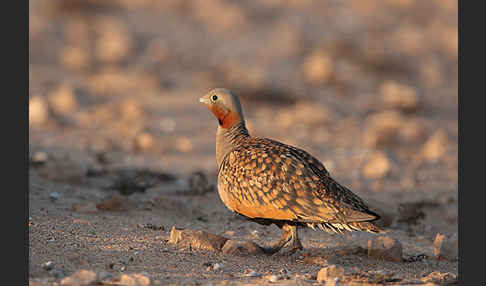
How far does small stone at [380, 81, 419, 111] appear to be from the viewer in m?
15.6

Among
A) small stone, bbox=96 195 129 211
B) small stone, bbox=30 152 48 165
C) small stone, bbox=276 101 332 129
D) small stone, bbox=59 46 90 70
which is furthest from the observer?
small stone, bbox=59 46 90 70

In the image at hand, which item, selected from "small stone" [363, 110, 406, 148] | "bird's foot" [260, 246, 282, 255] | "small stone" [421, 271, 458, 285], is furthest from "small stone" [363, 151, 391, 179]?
"small stone" [421, 271, 458, 285]

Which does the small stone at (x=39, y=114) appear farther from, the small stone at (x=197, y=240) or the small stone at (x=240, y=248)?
the small stone at (x=240, y=248)

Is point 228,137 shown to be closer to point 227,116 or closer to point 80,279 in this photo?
point 227,116

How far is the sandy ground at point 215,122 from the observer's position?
595cm

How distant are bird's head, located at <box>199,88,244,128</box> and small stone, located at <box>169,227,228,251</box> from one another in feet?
3.77

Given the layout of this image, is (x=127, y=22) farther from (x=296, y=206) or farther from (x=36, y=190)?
(x=296, y=206)

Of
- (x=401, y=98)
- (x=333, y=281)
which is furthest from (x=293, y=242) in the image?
(x=401, y=98)

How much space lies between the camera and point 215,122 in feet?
44.7

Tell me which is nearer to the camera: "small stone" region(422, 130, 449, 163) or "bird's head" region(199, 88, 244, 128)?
"bird's head" region(199, 88, 244, 128)

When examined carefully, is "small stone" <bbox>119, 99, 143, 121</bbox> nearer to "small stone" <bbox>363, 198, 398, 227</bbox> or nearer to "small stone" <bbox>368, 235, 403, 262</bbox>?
"small stone" <bbox>363, 198, 398, 227</bbox>

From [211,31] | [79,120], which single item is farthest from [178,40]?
[79,120]

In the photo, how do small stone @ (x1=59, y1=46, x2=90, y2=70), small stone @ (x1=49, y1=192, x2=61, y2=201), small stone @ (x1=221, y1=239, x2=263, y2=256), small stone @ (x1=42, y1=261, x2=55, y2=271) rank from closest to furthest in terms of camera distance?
1. small stone @ (x1=42, y1=261, x2=55, y2=271)
2. small stone @ (x1=221, y1=239, x2=263, y2=256)
3. small stone @ (x1=49, y1=192, x2=61, y2=201)
4. small stone @ (x1=59, y1=46, x2=90, y2=70)

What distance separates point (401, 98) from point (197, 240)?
10590 mm
